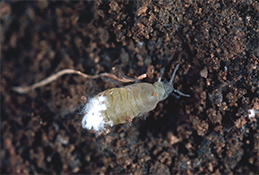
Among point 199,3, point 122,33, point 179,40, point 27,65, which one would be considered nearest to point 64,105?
point 27,65

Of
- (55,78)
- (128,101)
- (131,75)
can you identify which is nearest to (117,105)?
(128,101)

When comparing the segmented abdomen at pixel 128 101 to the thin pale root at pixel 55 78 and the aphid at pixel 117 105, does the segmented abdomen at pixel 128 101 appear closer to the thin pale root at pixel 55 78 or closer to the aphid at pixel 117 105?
the aphid at pixel 117 105

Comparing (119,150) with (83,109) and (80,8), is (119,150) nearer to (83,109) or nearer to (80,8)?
(83,109)

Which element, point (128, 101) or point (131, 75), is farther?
point (131, 75)

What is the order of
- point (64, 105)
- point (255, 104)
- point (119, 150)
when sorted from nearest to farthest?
point (255, 104) → point (119, 150) → point (64, 105)

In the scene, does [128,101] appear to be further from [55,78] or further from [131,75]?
[55,78]

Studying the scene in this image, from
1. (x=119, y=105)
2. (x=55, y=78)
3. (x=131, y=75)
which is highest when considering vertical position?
(x=55, y=78)
